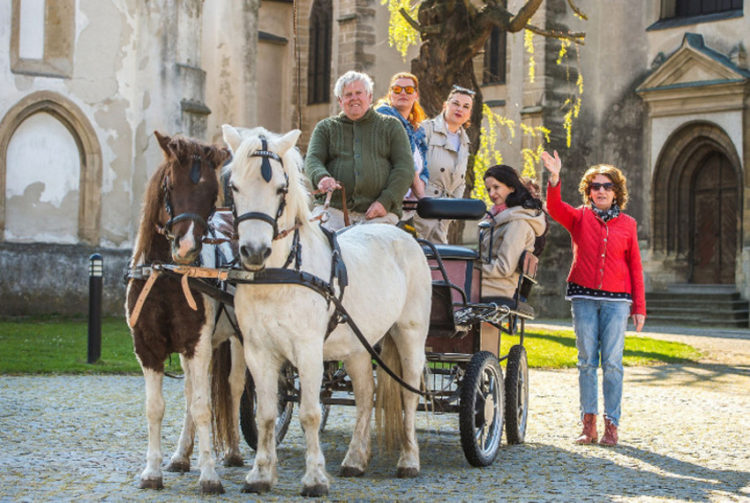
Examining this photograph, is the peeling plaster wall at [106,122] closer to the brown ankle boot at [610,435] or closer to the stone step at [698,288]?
the stone step at [698,288]

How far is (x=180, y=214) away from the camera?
599 cm

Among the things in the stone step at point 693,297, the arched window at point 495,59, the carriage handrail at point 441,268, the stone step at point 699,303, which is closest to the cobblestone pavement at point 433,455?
the carriage handrail at point 441,268

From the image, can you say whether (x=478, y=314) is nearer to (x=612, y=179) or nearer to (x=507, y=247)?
(x=507, y=247)

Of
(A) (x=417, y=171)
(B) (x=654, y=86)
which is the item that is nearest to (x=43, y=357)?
(A) (x=417, y=171)

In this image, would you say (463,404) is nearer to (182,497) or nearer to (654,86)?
(182,497)

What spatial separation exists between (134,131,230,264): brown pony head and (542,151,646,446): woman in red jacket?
9.77 feet

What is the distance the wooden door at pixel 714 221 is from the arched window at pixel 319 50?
13.1 meters

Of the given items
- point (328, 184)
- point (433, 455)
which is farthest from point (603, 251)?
point (328, 184)

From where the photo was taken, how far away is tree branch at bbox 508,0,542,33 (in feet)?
56.9

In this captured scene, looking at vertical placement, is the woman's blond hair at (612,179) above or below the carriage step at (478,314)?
above

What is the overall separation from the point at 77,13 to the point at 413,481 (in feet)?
56.7

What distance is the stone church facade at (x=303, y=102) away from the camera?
70.2 ft

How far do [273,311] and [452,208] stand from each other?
6.93ft

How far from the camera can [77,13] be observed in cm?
2177
